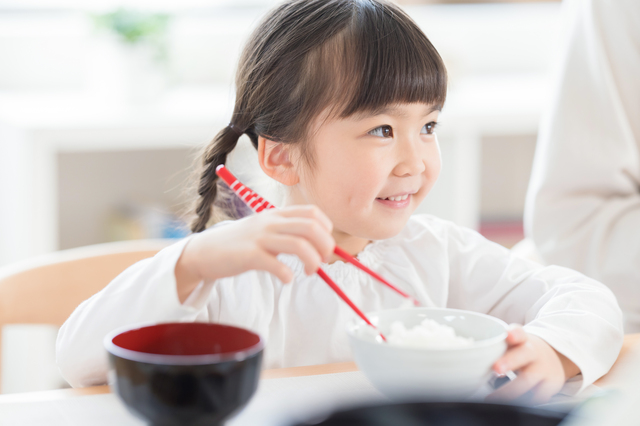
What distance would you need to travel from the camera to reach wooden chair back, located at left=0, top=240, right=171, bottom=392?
3.20 feet

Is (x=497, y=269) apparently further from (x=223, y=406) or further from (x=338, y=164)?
(x=223, y=406)

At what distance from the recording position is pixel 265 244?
1.88 feet

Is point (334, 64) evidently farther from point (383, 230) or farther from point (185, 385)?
point (185, 385)

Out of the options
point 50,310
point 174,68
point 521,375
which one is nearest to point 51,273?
point 50,310

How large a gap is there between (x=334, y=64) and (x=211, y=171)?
25 cm

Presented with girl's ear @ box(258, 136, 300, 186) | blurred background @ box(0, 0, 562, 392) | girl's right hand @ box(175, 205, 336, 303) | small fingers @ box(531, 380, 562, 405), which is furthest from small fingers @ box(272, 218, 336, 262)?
blurred background @ box(0, 0, 562, 392)

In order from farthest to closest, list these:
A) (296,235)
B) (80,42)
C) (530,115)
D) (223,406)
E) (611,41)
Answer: (80,42), (530,115), (611,41), (296,235), (223,406)

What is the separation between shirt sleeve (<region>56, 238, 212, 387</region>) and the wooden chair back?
29 centimetres

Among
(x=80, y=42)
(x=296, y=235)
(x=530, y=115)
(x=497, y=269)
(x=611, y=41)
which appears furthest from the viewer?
(x=80, y=42)

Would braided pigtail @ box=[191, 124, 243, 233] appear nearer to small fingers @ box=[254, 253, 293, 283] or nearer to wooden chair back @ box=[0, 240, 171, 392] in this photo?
wooden chair back @ box=[0, 240, 171, 392]

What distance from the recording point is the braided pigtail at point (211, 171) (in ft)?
3.16

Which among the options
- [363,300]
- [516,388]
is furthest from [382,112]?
[516,388]

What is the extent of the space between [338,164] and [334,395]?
330 millimetres

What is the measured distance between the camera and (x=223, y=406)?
1.44 feet
